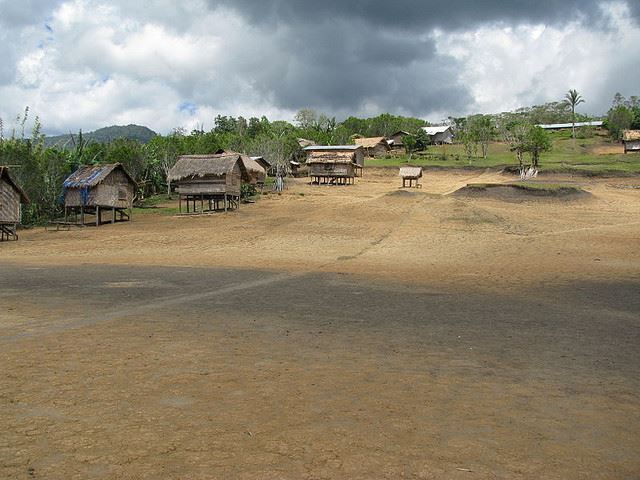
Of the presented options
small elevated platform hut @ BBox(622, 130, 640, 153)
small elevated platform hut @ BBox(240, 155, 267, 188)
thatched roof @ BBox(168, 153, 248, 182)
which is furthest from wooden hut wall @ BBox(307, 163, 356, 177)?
small elevated platform hut @ BBox(622, 130, 640, 153)

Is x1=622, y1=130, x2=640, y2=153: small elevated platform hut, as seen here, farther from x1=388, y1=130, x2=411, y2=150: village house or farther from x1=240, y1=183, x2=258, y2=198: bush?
x1=240, y1=183, x2=258, y2=198: bush

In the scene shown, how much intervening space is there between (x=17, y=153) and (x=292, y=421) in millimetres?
36069

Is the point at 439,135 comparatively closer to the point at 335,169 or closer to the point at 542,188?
the point at 335,169

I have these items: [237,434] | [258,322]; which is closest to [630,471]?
[237,434]

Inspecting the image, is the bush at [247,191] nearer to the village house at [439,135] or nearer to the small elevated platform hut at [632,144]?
the small elevated platform hut at [632,144]

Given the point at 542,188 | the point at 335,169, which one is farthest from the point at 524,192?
the point at 335,169

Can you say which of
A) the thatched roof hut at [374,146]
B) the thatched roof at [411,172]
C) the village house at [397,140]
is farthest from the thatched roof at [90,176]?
the village house at [397,140]

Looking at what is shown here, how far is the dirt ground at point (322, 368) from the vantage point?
4648mm

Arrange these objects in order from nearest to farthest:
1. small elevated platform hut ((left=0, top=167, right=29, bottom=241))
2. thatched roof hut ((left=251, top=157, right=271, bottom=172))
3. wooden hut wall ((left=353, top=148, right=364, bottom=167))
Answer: small elevated platform hut ((left=0, top=167, right=29, bottom=241)), thatched roof hut ((left=251, top=157, right=271, bottom=172)), wooden hut wall ((left=353, top=148, right=364, bottom=167))

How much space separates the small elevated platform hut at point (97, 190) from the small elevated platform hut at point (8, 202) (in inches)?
181

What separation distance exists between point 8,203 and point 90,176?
7.08 m

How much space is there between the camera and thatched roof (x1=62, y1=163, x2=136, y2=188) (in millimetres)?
35844

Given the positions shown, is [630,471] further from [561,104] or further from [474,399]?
[561,104]

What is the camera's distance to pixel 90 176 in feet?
120
